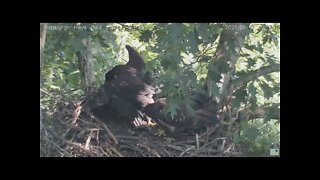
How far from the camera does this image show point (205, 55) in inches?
223

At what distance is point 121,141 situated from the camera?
5.71 metres

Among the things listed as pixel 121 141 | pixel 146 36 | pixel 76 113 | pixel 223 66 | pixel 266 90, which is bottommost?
pixel 121 141

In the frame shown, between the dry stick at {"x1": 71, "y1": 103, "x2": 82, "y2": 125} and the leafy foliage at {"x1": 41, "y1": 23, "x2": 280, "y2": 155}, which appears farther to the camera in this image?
the dry stick at {"x1": 71, "y1": 103, "x2": 82, "y2": 125}

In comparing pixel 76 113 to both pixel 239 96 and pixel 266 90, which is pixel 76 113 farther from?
pixel 266 90

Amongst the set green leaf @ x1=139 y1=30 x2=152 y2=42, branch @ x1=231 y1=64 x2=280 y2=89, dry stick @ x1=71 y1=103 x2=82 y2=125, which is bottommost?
dry stick @ x1=71 y1=103 x2=82 y2=125

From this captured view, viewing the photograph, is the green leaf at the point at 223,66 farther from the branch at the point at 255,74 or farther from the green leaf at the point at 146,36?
the green leaf at the point at 146,36

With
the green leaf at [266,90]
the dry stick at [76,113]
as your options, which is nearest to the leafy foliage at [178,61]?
the green leaf at [266,90]

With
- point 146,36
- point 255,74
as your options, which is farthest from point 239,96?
point 146,36

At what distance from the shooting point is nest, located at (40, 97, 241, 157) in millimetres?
5699

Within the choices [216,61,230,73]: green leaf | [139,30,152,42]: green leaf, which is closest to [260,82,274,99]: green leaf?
[216,61,230,73]: green leaf

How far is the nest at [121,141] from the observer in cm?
570

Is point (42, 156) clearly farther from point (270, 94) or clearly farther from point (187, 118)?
point (270, 94)

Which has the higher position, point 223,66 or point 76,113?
point 223,66

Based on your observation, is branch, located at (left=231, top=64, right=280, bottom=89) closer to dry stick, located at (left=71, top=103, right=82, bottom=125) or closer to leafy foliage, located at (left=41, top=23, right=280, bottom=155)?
leafy foliage, located at (left=41, top=23, right=280, bottom=155)
